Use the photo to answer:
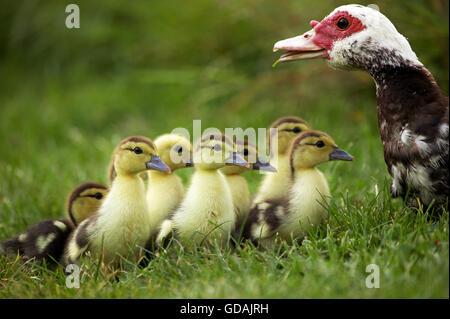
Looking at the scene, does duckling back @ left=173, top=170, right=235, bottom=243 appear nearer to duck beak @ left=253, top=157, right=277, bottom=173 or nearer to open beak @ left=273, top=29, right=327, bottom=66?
duck beak @ left=253, top=157, right=277, bottom=173

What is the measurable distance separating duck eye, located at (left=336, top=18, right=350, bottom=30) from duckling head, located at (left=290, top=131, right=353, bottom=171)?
2.18ft

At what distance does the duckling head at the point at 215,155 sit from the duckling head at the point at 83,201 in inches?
27.9

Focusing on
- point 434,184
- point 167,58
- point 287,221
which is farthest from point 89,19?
point 434,184

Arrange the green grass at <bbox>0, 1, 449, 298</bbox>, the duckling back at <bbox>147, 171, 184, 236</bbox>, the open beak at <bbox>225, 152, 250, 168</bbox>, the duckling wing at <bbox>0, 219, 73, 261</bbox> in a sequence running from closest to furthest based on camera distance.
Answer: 1. the green grass at <bbox>0, 1, 449, 298</bbox>
2. the open beak at <bbox>225, 152, 250, 168</bbox>
3. the duckling wing at <bbox>0, 219, 73, 261</bbox>
4. the duckling back at <bbox>147, 171, 184, 236</bbox>

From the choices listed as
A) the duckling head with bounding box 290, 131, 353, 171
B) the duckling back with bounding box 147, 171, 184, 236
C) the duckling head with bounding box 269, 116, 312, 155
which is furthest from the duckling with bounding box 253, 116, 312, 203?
the duckling back with bounding box 147, 171, 184, 236

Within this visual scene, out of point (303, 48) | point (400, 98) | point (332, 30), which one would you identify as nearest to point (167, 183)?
point (303, 48)

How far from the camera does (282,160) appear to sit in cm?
377

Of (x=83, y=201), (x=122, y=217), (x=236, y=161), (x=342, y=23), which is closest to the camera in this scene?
(x=342, y=23)

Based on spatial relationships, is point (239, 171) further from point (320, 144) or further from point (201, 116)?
point (201, 116)

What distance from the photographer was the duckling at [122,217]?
3211 millimetres

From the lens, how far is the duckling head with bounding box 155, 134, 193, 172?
3730 mm

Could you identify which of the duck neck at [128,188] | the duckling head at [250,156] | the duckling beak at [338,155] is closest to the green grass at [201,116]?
the duckling beak at [338,155]

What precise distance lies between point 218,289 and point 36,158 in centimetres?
410

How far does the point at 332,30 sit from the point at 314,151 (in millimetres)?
719
